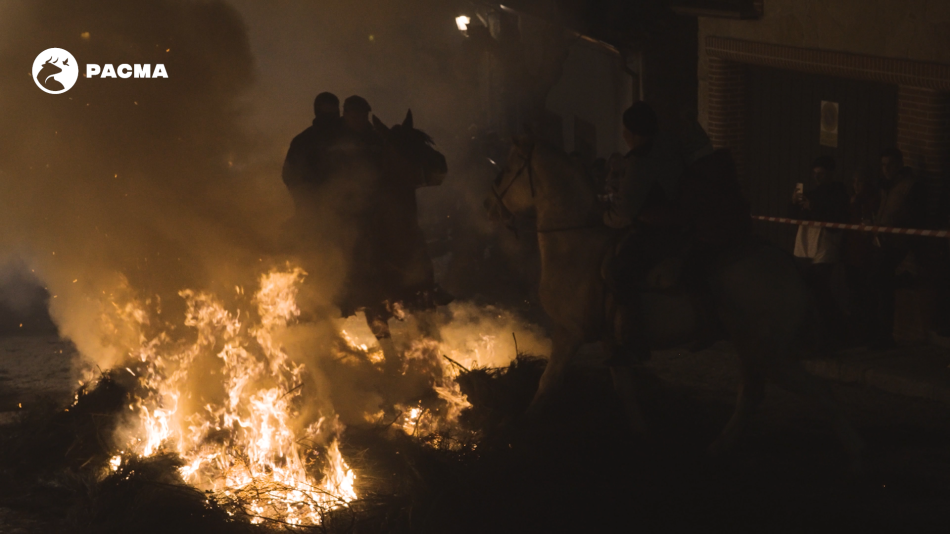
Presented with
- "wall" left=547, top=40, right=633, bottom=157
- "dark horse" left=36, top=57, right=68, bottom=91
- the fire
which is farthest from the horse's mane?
"wall" left=547, top=40, right=633, bottom=157

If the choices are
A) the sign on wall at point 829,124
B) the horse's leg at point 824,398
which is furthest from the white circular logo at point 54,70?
the sign on wall at point 829,124

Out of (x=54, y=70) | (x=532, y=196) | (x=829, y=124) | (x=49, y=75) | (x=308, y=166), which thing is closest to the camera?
(x=532, y=196)

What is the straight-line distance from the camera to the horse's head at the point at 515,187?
7.77m

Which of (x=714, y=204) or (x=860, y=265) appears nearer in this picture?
(x=714, y=204)

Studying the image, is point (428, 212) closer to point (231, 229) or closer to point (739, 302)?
point (231, 229)

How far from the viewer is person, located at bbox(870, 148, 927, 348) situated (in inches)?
398

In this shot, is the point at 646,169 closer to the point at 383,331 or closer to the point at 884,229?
the point at 383,331

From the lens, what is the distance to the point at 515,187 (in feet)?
26.0

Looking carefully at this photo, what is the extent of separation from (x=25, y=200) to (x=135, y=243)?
1.24m

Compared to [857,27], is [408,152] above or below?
below

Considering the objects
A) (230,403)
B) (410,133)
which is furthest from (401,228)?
(230,403)

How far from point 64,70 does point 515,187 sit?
14.1ft

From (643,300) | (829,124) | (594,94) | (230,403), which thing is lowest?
(230,403)

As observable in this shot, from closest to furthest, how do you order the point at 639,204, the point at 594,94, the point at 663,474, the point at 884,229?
the point at 663,474 → the point at 639,204 → the point at 884,229 → the point at 594,94
